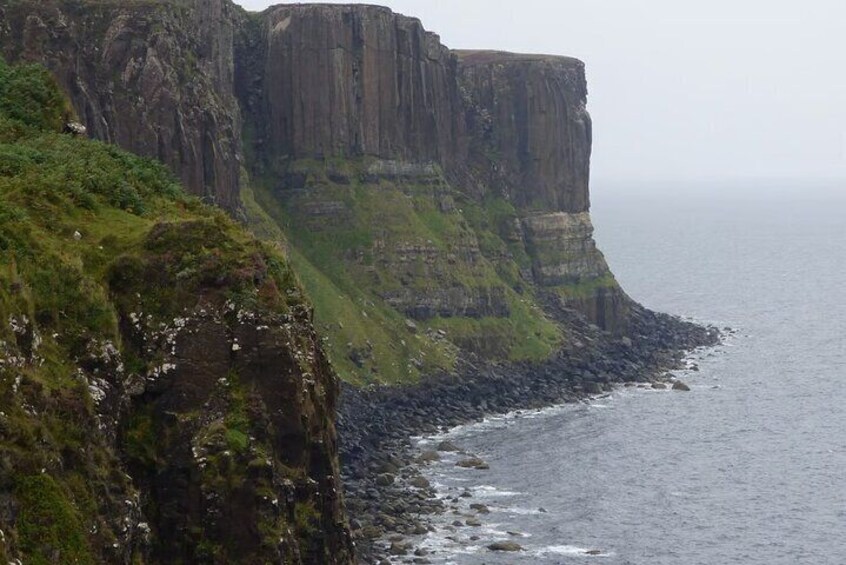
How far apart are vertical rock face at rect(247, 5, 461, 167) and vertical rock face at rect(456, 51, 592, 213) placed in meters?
22.0

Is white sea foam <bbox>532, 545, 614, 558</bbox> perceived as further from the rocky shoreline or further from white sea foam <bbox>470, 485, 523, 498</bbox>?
white sea foam <bbox>470, 485, 523, 498</bbox>

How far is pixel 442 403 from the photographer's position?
135m

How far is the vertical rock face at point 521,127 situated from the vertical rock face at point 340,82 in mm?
21956

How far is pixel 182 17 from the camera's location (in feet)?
412

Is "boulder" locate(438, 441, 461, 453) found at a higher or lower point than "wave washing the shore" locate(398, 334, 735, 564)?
higher

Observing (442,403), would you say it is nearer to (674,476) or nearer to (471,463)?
(471,463)

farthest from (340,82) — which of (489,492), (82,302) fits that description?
(82,302)

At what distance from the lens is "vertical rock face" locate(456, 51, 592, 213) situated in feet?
623

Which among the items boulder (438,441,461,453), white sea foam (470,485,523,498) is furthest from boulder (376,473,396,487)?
boulder (438,441,461,453)

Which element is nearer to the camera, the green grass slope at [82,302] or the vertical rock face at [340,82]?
the green grass slope at [82,302]

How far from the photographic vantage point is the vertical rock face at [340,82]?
159125 millimetres

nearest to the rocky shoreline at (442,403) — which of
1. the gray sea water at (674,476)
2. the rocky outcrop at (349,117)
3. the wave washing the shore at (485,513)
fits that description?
the wave washing the shore at (485,513)

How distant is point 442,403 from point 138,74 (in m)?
38.5

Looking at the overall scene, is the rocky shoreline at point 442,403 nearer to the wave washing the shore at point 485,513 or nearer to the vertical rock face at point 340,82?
the wave washing the shore at point 485,513
